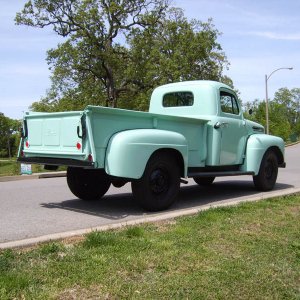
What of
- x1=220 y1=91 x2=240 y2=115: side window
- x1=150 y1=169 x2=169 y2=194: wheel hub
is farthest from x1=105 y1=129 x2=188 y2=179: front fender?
x1=220 y1=91 x2=240 y2=115: side window

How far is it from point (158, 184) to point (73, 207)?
5.16ft

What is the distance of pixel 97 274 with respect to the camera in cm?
386

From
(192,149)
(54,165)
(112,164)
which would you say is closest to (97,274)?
(112,164)

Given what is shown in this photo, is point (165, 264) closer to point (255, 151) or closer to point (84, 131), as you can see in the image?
point (84, 131)

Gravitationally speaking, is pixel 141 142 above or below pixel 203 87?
below

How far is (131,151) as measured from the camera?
6562 mm

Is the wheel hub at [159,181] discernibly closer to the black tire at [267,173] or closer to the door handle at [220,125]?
the door handle at [220,125]

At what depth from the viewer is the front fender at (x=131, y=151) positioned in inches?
256

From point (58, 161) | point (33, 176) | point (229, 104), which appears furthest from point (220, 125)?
point (33, 176)

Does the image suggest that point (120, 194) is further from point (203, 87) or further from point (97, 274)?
point (97, 274)

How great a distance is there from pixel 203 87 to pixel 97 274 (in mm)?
5732

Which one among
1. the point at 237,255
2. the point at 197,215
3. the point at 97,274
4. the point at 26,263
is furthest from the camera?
the point at 197,215

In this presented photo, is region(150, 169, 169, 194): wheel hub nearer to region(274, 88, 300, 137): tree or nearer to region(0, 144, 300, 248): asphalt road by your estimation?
region(0, 144, 300, 248): asphalt road

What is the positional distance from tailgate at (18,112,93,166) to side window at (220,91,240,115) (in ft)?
11.1
